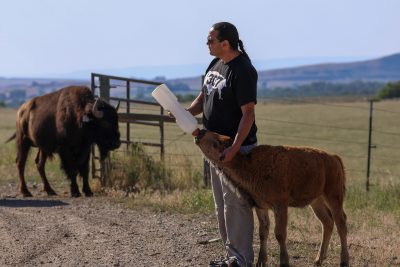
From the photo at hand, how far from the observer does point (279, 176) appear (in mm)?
7816

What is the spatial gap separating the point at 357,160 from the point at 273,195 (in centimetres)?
2546

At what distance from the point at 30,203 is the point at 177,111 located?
680cm

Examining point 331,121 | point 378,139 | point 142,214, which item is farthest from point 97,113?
point 331,121

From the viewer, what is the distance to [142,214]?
40.1 feet

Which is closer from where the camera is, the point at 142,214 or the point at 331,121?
the point at 142,214

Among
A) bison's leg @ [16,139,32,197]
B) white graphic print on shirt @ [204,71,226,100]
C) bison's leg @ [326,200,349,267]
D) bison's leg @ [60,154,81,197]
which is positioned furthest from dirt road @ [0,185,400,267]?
bison's leg @ [16,139,32,197]

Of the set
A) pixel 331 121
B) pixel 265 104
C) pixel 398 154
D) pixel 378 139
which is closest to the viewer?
pixel 398 154

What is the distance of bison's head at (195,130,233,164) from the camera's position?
7645 mm

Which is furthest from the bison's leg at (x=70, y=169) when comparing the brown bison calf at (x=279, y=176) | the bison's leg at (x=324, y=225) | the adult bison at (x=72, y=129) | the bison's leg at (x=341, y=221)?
the bison's leg at (x=341, y=221)

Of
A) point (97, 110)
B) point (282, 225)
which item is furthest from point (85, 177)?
point (282, 225)

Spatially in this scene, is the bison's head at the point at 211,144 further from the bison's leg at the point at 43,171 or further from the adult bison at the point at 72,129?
the bison's leg at the point at 43,171

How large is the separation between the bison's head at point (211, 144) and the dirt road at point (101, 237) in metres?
1.62

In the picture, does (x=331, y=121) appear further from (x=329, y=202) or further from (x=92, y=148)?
(x=329, y=202)

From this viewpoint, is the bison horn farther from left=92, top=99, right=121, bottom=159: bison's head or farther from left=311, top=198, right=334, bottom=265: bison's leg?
left=311, top=198, right=334, bottom=265: bison's leg
